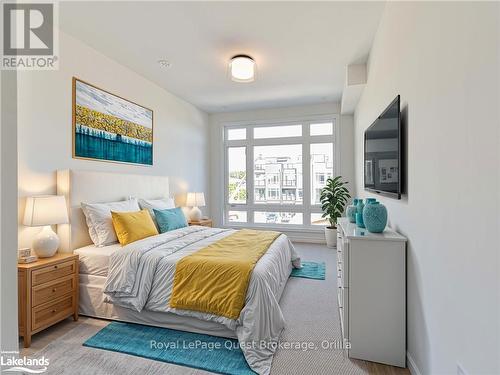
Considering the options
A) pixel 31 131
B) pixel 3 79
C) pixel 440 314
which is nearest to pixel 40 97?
pixel 31 131

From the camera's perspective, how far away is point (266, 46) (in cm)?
295

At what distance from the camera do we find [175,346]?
1962 millimetres

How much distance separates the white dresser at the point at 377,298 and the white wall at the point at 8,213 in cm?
174

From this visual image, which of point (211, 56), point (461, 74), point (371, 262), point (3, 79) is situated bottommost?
point (371, 262)

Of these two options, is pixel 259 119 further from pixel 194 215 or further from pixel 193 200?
pixel 194 215

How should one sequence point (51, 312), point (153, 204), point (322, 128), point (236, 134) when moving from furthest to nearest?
1. point (236, 134)
2. point (322, 128)
3. point (153, 204)
4. point (51, 312)

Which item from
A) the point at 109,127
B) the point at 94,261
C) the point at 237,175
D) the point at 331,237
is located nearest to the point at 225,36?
the point at 109,127

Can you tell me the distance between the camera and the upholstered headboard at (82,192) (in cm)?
256

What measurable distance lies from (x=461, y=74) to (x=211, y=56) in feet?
8.90

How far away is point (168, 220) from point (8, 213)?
267 centimetres

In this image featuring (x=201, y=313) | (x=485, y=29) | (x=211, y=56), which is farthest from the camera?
(x=211, y=56)

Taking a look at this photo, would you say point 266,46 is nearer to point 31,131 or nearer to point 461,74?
point 461,74

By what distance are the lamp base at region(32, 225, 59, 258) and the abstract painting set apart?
3.01 ft

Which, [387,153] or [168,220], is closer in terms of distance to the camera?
[387,153]
